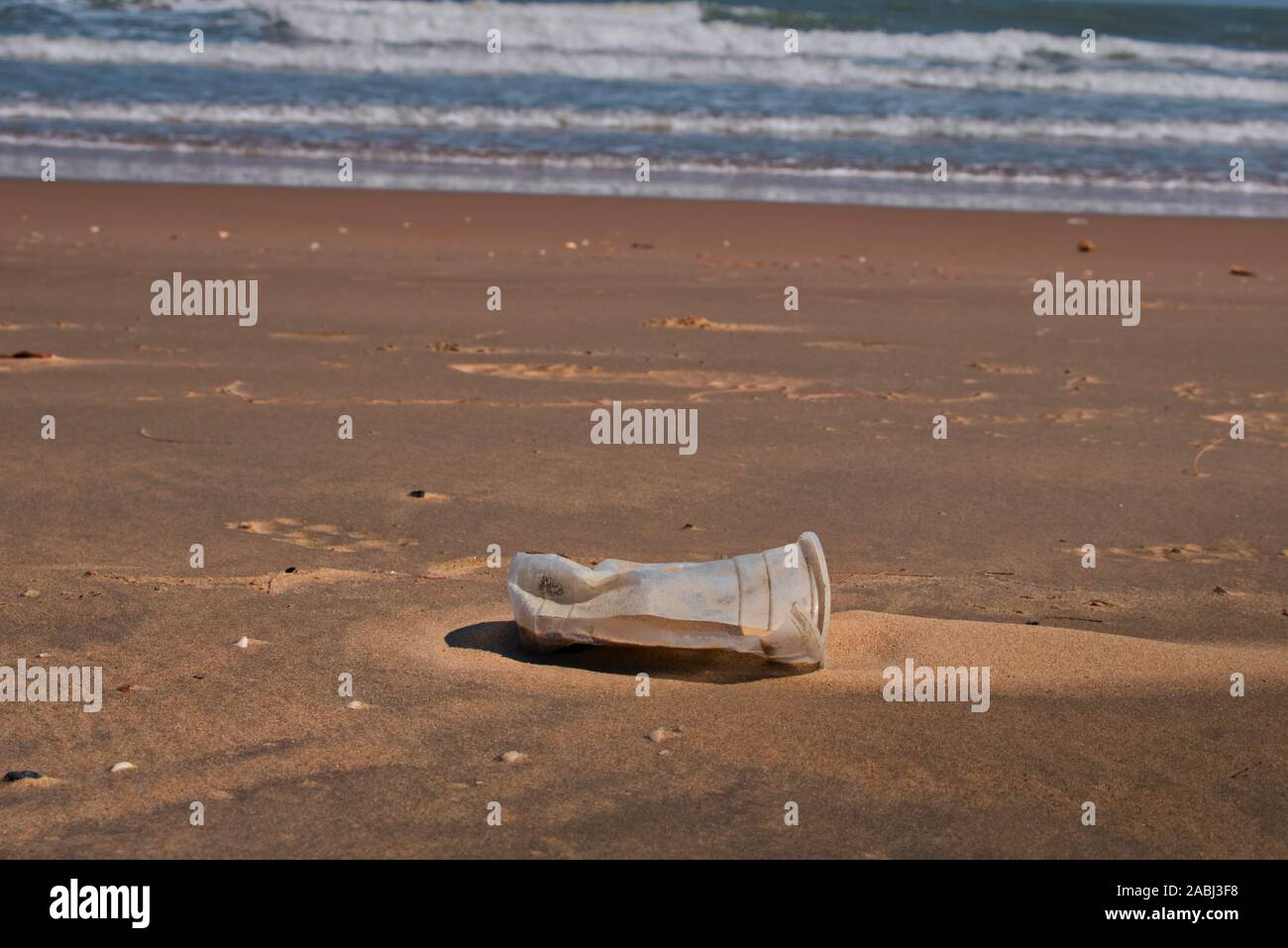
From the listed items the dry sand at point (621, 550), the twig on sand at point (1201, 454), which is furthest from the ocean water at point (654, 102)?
the twig on sand at point (1201, 454)

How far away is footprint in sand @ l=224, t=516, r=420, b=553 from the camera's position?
418 centimetres

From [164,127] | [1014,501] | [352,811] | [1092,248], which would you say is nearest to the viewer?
[352,811]

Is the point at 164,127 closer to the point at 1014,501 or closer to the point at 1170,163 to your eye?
the point at 1170,163

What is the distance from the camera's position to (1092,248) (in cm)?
1080

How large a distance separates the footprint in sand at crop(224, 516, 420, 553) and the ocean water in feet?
28.9

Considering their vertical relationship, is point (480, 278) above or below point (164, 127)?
below

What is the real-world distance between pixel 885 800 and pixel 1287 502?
9.45ft

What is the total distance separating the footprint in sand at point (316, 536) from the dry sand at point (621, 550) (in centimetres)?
2

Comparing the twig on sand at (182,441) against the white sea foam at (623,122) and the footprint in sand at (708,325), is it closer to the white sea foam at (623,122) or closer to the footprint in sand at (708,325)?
the footprint in sand at (708,325)

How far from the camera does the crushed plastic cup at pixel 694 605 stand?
3.21 metres

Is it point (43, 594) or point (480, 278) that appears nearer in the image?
point (43, 594)

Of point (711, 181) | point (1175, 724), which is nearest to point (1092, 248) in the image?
point (711, 181)

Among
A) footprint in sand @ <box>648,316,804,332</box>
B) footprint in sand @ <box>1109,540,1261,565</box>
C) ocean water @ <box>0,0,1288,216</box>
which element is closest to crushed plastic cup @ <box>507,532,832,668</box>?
footprint in sand @ <box>1109,540,1261,565</box>
